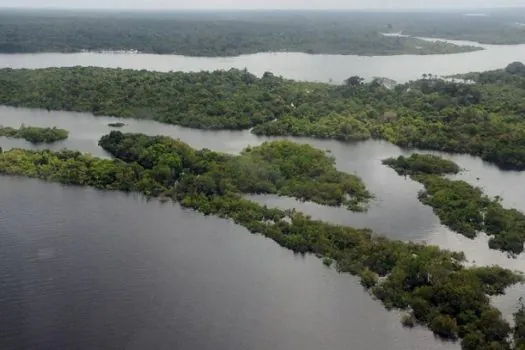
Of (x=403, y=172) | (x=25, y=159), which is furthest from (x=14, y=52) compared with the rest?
(x=403, y=172)

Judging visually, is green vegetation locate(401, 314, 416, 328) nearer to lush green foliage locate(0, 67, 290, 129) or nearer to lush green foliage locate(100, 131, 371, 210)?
lush green foliage locate(100, 131, 371, 210)

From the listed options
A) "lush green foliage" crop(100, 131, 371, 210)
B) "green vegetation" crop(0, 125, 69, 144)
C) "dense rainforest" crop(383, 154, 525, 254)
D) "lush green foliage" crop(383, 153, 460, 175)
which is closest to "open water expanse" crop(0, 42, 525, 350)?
"dense rainforest" crop(383, 154, 525, 254)

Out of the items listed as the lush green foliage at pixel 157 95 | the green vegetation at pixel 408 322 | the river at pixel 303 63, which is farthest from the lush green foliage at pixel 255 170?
the river at pixel 303 63

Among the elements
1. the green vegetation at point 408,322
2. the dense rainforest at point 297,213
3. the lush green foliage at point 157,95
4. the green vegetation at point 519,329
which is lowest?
the green vegetation at point 408,322

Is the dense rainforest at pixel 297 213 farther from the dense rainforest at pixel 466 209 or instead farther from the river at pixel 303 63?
the river at pixel 303 63

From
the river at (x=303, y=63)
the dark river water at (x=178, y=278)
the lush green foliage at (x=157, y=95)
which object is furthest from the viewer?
the river at (x=303, y=63)

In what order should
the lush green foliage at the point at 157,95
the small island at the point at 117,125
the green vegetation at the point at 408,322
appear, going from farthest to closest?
the lush green foliage at the point at 157,95, the small island at the point at 117,125, the green vegetation at the point at 408,322
